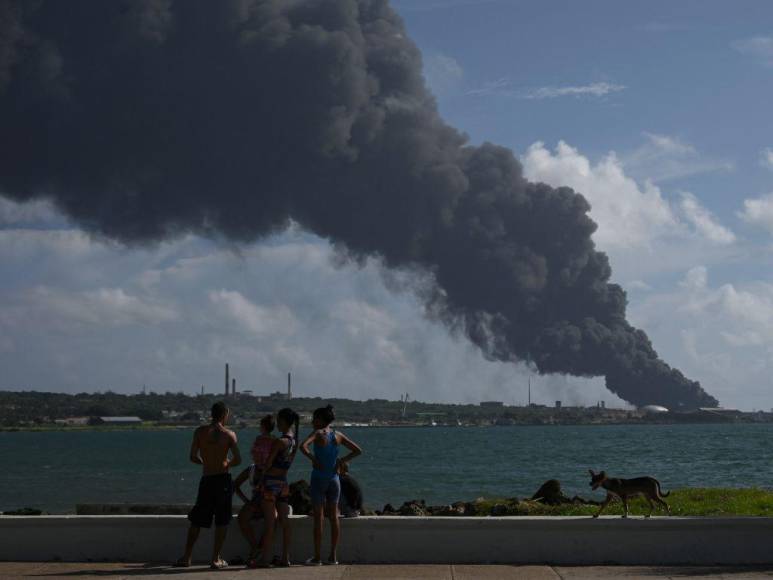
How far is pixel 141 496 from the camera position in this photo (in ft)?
160

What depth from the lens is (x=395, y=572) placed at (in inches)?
403

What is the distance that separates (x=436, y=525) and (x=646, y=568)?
2.02 metres

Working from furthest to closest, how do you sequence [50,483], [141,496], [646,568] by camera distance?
[50,483]
[141,496]
[646,568]

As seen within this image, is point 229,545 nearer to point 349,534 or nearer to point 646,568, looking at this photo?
point 349,534

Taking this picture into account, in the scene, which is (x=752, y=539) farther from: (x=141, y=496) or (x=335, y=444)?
(x=141, y=496)

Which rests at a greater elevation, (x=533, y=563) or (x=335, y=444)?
(x=335, y=444)

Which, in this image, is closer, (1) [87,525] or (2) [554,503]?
(1) [87,525]

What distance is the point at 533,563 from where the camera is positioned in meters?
10.6

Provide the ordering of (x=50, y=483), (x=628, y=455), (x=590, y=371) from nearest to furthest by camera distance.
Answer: (x=50, y=483)
(x=628, y=455)
(x=590, y=371)

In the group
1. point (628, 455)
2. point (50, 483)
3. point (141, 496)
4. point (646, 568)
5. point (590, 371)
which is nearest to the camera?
point (646, 568)

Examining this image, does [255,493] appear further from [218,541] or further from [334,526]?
[334,526]

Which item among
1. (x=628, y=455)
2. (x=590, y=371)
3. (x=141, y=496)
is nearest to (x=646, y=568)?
(x=141, y=496)

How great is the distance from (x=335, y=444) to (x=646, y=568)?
3.16 meters

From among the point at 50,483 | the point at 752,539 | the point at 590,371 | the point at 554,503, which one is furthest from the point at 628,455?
the point at 590,371
